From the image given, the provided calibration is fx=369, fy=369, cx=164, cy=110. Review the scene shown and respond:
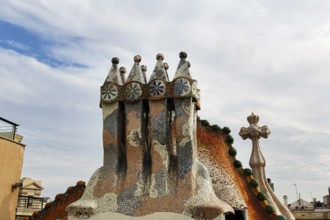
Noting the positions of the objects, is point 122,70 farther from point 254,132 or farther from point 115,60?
point 254,132

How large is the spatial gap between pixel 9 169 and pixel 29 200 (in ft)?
14.6

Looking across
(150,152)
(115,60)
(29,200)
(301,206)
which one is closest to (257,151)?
(150,152)

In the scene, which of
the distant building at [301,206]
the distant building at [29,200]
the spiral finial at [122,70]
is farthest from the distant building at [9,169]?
the distant building at [301,206]

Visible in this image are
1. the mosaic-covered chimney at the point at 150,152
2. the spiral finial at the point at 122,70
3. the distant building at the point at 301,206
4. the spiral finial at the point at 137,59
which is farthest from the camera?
the distant building at the point at 301,206

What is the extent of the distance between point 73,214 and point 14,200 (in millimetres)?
6616

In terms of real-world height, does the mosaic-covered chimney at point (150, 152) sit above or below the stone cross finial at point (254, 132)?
below

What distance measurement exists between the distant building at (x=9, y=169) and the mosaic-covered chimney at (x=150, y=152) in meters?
5.99

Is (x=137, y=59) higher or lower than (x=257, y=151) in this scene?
higher

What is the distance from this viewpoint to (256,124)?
10.8 metres

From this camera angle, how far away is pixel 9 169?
12.4 m

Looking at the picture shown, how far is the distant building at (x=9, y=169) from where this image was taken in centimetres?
1204

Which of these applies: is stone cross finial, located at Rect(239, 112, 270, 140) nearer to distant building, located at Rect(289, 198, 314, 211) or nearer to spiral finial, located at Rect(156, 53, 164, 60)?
spiral finial, located at Rect(156, 53, 164, 60)

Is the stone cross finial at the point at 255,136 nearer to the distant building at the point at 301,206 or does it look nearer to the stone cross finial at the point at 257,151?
the stone cross finial at the point at 257,151

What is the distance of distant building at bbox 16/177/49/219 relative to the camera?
1442cm
